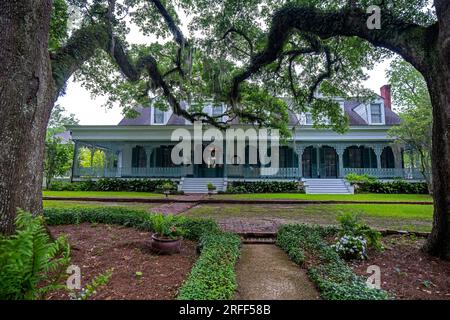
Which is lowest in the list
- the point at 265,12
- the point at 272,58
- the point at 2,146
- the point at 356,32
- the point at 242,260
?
the point at 242,260

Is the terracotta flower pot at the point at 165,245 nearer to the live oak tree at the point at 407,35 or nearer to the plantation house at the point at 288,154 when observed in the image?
the live oak tree at the point at 407,35

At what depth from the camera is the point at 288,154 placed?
18.8m

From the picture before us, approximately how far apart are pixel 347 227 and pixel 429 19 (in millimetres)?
4877

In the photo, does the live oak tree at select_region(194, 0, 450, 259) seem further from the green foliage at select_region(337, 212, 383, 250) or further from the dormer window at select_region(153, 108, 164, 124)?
the dormer window at select_region(153, 108, 164, 124)

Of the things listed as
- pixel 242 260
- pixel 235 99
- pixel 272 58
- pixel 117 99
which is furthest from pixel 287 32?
pixel 117 99

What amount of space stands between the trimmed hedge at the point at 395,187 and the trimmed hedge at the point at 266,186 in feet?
14.5

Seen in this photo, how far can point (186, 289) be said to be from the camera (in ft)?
8.05

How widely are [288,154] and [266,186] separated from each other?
12.5 ft

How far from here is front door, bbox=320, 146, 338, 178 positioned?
1842cm

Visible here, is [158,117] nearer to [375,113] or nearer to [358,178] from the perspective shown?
[358,178]

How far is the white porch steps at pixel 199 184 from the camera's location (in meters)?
16.3

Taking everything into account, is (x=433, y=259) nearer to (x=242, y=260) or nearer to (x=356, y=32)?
(x=242, y=260)

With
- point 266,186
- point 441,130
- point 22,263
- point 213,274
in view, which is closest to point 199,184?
point 266,186

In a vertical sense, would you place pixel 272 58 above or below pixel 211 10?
below
